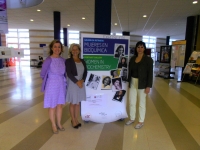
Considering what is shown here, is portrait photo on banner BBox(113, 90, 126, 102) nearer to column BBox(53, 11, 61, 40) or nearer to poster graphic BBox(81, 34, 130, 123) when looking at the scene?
poster graphic BBox(81, 34, 130, 123)

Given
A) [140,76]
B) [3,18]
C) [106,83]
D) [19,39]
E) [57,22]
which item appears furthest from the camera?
[19,39]

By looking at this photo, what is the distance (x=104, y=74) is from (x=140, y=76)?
0.68 metres

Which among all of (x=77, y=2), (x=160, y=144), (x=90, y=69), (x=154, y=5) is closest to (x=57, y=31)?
(x=77, y=2)

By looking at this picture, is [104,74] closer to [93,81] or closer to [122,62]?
[93,81]

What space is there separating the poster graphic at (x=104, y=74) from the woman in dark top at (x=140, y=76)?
0.18 meters

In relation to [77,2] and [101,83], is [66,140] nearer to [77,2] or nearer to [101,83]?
[101,83]

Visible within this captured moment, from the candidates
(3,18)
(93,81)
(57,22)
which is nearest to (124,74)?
(93,81)

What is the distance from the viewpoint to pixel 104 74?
3.01 m

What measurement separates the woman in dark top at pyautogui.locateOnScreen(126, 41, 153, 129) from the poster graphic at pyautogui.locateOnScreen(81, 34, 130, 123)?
18cm

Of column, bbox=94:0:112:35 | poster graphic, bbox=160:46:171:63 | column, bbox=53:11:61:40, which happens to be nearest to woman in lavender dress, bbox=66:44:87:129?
column, bbox=94:0:112:35

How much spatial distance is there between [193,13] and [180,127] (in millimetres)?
7660

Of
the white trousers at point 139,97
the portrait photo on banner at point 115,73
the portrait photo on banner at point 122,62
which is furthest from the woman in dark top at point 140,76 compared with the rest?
the portrait photo on banner at point 115,73

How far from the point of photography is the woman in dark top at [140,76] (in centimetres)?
278

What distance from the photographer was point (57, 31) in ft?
31.6
